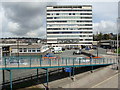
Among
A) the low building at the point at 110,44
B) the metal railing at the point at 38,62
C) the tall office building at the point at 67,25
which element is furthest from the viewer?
the tall office building at the point at 67,25

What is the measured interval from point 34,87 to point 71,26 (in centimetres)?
6074

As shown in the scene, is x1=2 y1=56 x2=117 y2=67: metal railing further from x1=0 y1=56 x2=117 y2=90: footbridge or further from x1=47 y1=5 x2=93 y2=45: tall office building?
x1=47 y1=5 x2=93 y2=45: tall office building

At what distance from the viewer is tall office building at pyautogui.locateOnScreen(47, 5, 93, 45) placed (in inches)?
2936

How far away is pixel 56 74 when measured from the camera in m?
21.3

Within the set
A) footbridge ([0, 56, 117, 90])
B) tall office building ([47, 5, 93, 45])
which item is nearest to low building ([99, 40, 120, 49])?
tall office building ([47, 5, 93, 45])

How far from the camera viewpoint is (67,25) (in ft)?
246

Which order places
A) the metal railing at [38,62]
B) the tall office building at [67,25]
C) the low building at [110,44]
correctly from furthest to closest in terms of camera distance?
the tall office building at [67,25] < the low building at [110,44] < the metal railing at [38,62]

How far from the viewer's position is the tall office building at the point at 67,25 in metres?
74.6

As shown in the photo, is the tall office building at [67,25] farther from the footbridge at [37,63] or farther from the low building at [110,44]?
the footbridge at [37,63]

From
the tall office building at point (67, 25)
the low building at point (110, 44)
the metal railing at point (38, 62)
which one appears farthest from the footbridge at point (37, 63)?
the tall office building at point (67, 25)

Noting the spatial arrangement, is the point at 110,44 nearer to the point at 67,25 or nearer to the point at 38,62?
the point at 67,25

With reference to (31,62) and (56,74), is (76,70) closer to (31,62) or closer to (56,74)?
(56,74)

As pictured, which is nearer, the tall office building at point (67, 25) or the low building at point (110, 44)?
the low building at point (110, 44)

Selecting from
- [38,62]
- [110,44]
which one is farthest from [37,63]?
[110,44]
